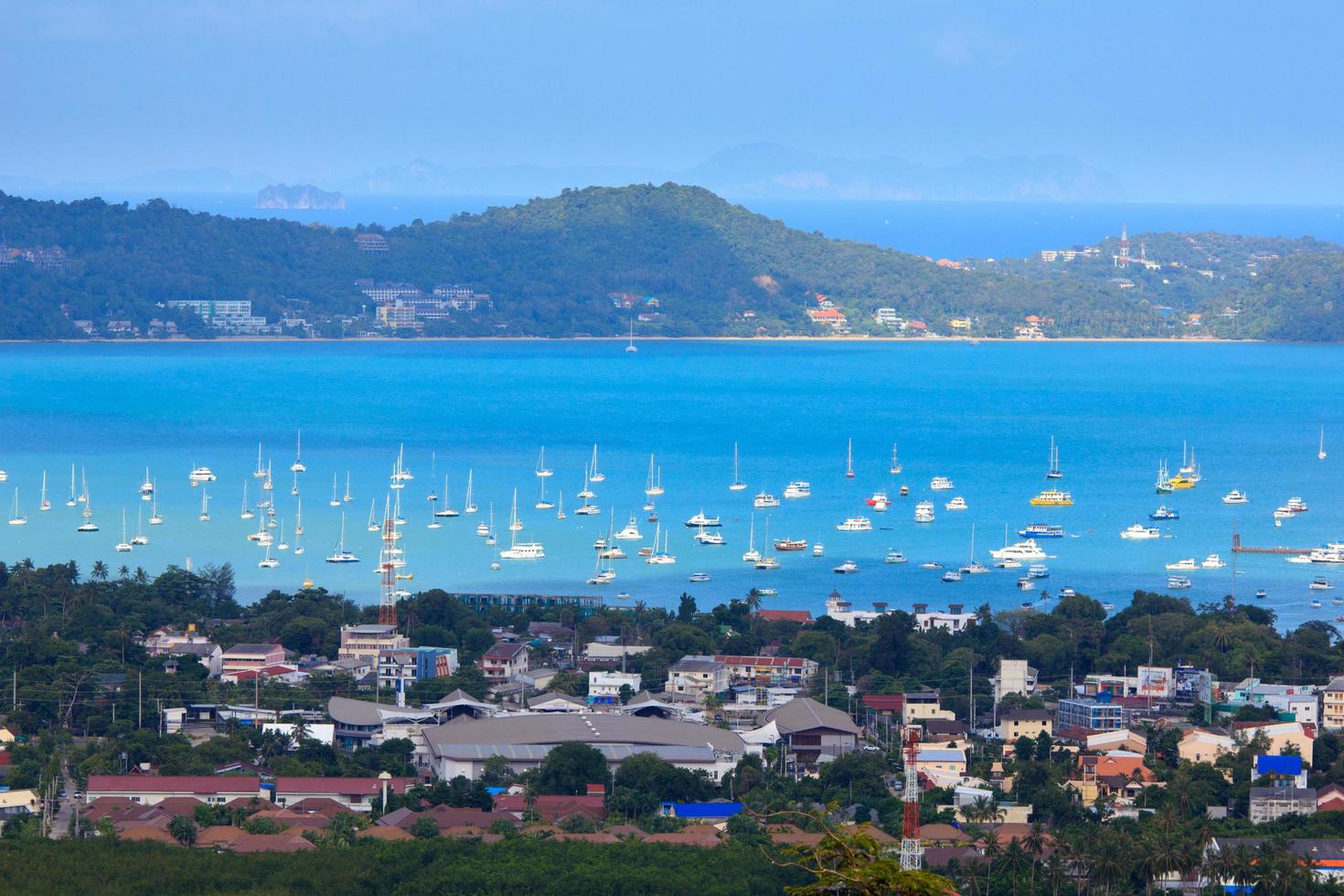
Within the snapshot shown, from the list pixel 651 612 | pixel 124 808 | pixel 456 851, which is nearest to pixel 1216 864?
pixel 456 851

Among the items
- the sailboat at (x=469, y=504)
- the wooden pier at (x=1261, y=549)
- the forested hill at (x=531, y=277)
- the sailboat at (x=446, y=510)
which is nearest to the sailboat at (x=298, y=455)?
the sailboat at (x=469, y=504)

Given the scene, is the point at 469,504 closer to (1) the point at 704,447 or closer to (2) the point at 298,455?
(2) the point at 298,455

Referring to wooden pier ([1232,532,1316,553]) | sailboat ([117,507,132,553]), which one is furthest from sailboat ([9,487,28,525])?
wooden pier ([1232,532,1316,553])

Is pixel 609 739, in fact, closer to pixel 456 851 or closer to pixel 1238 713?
pixel 456 851

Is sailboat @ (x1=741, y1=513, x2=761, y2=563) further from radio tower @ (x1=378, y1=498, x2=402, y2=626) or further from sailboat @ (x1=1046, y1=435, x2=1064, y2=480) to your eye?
sailboat @ (x1=1046, y1=435, x2=1064, y2=480)

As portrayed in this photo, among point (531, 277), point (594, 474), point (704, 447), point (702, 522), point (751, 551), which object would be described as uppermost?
point (531, 277)

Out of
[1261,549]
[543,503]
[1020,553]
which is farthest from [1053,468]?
[1020,553]
